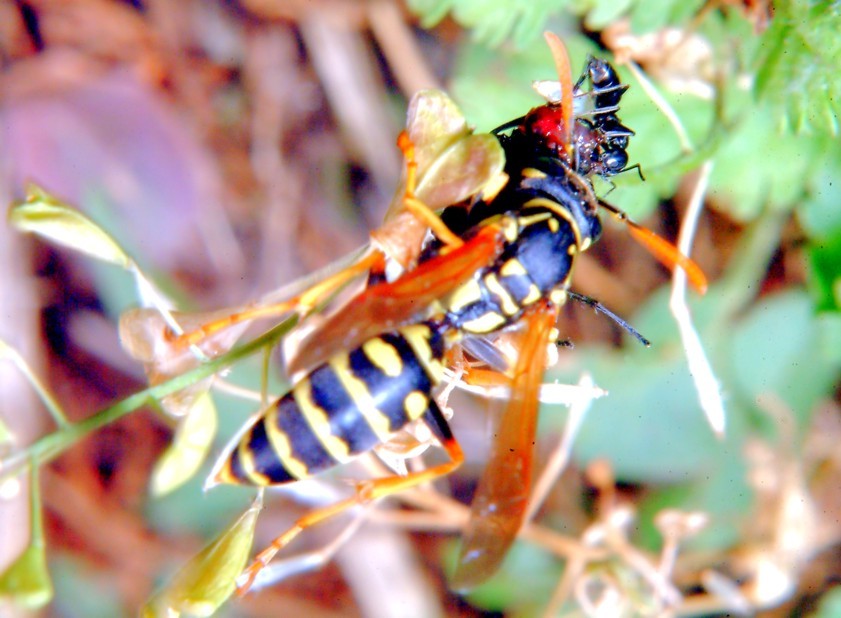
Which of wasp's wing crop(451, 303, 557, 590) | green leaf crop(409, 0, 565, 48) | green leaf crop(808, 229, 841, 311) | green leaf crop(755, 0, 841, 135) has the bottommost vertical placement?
green leaf crop(808, 229, 841, 311)

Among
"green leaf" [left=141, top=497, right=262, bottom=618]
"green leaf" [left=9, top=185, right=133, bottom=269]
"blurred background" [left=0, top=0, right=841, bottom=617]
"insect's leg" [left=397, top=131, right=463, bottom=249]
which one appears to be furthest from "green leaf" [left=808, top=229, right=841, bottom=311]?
"green leaf" [left=9, top=185, right=133, bottom=269]

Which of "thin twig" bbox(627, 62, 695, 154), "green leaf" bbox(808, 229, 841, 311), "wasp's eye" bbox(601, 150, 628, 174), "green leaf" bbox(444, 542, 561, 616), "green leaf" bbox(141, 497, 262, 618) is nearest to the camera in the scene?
"green leaf" bbox(141, 497, 262, 618)

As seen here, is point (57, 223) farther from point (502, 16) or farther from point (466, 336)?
point (502, 16)

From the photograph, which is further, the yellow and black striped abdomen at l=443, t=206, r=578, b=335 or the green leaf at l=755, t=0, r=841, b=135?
the green leaf at l=755, t=0, r=841, b=135

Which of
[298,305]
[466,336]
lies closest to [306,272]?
[466,336]

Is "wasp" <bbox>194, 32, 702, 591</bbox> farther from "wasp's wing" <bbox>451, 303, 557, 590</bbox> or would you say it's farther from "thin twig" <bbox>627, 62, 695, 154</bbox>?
"thin twig" <bbox>627, 62, 695, 154</bbox>

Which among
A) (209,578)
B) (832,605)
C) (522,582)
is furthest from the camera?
(522,582)

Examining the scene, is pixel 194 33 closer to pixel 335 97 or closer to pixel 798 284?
pixel 335 97
